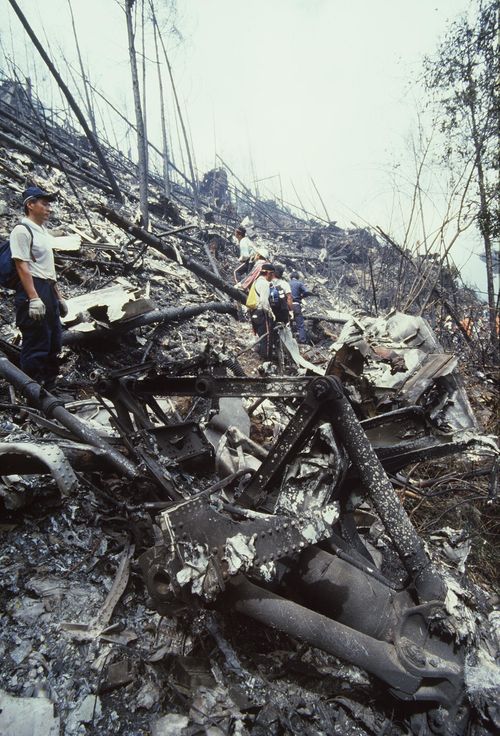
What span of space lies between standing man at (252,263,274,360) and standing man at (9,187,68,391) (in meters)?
4.02

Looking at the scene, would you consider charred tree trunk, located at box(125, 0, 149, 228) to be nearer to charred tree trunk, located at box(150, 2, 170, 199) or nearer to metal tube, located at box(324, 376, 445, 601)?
charred tree trunk, located at box(150, 2, 170, 199)

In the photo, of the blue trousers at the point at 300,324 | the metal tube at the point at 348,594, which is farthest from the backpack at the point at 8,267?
the blue trousers at the point at 300,324

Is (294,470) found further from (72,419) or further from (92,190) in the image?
(92,190)

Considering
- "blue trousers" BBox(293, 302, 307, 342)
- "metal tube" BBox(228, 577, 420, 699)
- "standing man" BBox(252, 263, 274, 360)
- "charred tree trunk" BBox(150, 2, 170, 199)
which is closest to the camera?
"metal tube" BBox(228, 577, 420, 699)

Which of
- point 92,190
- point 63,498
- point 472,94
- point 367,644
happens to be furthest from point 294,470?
point 92,190

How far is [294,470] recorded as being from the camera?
2.04 metres

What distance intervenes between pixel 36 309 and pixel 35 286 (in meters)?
0.31

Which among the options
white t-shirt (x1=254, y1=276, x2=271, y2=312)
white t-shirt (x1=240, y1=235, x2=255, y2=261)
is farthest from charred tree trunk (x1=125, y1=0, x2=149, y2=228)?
white t-shirt (x1=254, y1=276, x2=271, y2=312)

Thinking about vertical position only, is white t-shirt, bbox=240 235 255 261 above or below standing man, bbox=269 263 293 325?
above

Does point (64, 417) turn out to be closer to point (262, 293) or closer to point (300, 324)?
point (262, 293)

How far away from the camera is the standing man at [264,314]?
23.3ft

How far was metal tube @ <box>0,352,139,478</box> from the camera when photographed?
2188mm

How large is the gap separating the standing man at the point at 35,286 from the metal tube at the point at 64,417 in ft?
1.42

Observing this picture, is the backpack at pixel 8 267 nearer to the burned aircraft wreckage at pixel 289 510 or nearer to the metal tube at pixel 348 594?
the burned aircraft wreckage at pixel 289 510
